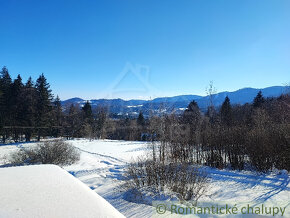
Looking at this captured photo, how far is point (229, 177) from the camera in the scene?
24.4 ft

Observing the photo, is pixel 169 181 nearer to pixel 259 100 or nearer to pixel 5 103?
pixel 5 103

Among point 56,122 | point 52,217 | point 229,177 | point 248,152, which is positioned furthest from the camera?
point 56,122

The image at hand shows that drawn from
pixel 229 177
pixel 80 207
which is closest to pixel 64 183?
pixel 80 207

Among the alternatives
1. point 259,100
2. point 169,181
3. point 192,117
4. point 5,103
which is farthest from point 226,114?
point 5,103

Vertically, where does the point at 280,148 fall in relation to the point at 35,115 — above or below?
below

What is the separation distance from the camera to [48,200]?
229 cm

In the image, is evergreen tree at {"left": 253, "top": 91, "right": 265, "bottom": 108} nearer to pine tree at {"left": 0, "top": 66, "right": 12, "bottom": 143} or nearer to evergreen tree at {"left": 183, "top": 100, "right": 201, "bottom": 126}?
evergreen tree at {"left": 183, "top": 100, "right": 201, "bottom": 126}

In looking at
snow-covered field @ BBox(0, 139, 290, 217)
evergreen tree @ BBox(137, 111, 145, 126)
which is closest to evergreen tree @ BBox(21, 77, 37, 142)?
snow-covered field @ BBox(0, 139, 290, 217)

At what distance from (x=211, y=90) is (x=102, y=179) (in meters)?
20.5

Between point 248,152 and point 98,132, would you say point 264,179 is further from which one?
point 98,132

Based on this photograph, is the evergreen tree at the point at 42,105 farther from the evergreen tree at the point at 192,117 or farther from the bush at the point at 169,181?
the bush at the point at 169,181

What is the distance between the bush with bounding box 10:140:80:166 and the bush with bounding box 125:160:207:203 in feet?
23.5

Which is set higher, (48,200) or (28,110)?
(28,110)

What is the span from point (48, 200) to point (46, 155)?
386 inches
